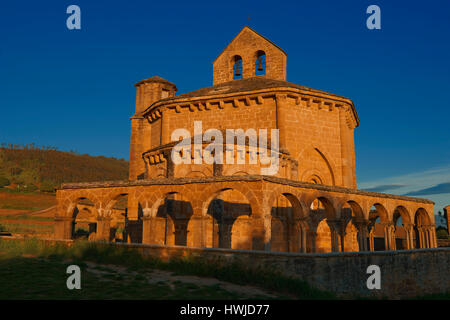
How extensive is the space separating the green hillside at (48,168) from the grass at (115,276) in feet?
174

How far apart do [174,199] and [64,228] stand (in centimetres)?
466

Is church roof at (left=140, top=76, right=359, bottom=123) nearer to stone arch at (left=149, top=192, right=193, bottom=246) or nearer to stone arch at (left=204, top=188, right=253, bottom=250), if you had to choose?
stone arch at (left=204, top=188, right=253, bottom=250)

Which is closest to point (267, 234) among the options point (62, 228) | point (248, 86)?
point (62, 228)

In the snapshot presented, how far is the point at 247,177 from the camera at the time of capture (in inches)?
515

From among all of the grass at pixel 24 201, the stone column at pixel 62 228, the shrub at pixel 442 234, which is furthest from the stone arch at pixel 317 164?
the grass at pixel 24 201

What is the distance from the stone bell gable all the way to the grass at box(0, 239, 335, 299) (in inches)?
670

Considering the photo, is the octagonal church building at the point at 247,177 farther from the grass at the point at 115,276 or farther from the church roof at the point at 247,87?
the grass at the point at 115,276

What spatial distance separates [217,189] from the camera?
13.8m

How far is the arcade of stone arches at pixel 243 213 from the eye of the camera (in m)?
13.8

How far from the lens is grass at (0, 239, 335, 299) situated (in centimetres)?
867

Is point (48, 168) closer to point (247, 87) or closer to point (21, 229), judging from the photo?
point (21, 229)
